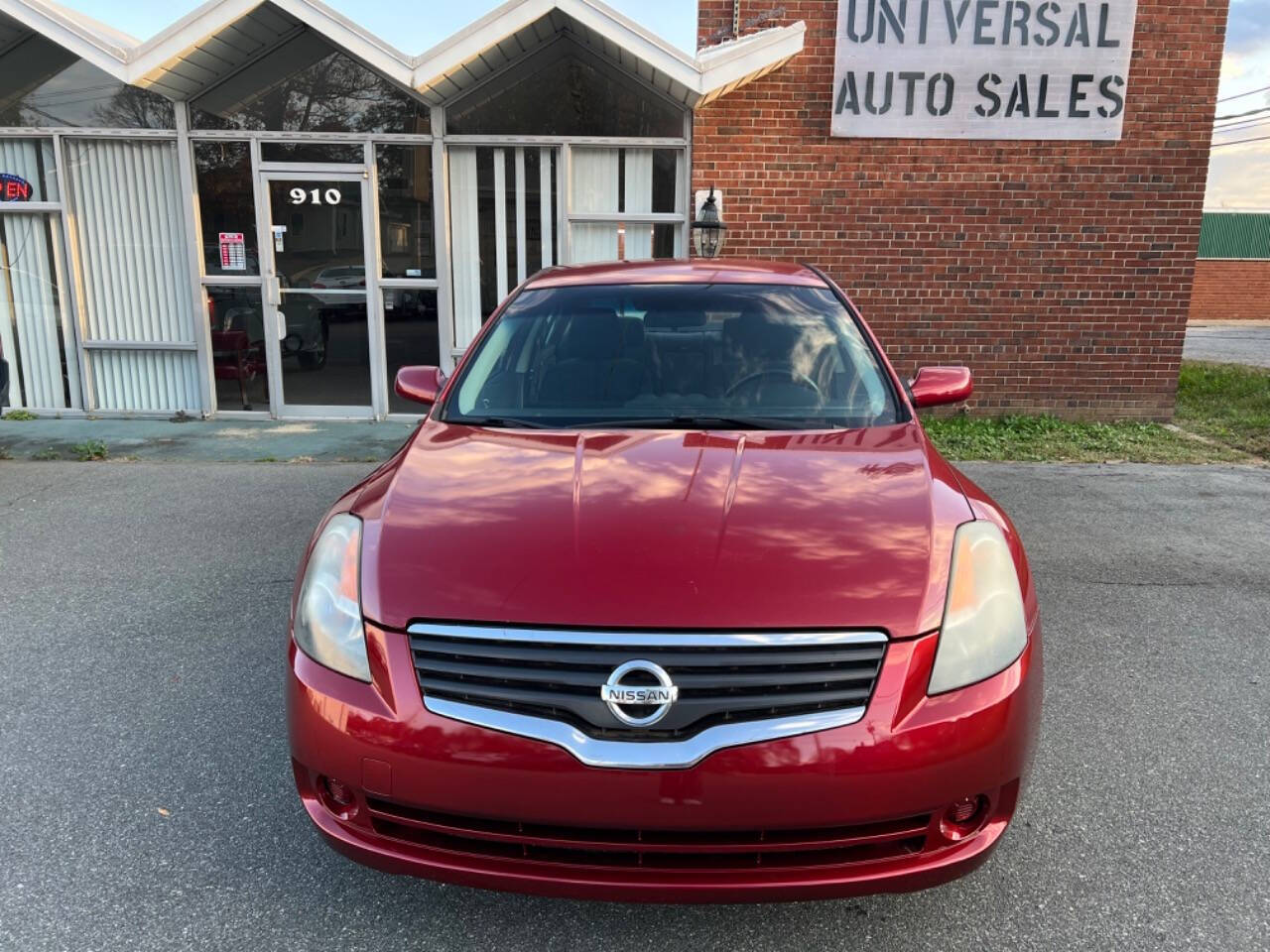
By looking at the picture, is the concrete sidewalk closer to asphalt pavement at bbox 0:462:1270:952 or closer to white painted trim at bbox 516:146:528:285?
white painted trim at bbox 516:146:528:285

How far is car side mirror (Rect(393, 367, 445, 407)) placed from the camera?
374cm

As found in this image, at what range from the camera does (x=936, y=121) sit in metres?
8.38

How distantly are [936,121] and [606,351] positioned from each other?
250 inches

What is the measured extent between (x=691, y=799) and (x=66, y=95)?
9.86 m

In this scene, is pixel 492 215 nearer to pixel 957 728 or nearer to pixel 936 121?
pixel 936 121

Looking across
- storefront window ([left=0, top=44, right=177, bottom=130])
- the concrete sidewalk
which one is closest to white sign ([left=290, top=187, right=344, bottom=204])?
storefront window ([left=0, top=44, right=177, bottom=130])

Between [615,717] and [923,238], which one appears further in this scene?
[923,238]

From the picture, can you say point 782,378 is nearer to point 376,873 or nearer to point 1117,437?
point 376,873

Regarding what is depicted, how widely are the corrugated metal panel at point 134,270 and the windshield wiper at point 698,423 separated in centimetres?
761

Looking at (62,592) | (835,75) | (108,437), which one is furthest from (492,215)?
(62,592)

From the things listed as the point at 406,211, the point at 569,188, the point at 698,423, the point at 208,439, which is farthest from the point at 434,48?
the point at 698,423

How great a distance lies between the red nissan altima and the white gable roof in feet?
20.9

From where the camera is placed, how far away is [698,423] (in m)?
3.03

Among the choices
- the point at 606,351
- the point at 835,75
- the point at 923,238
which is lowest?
the point at 606,351
